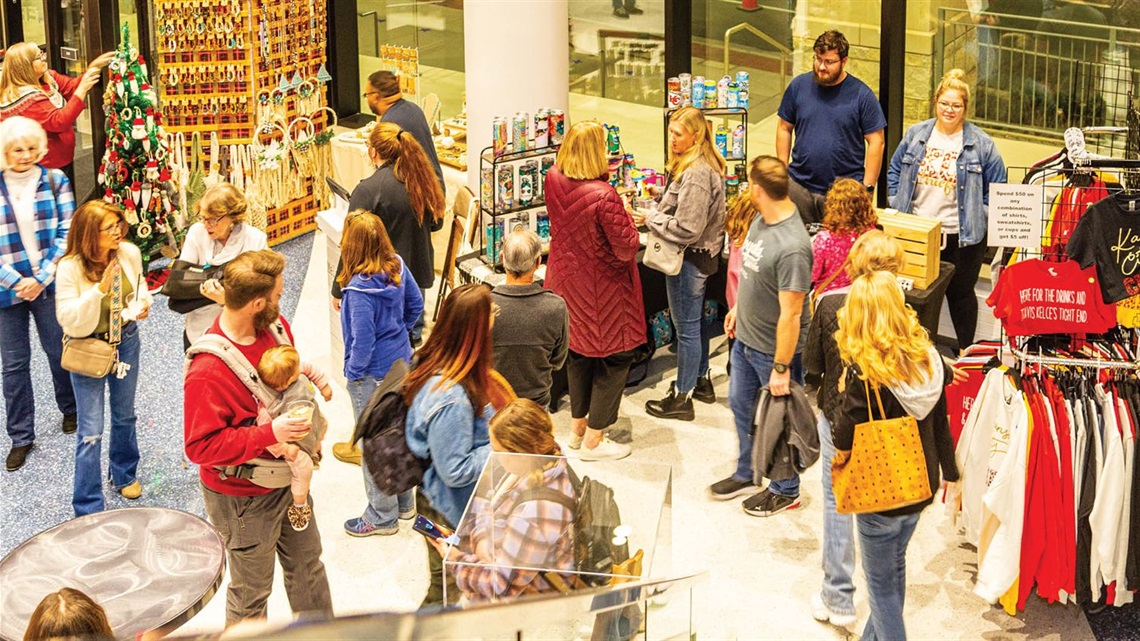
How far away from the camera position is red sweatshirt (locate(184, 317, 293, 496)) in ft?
14.3

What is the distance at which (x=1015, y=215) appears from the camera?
5.33 meters

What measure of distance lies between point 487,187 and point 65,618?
4560 mm

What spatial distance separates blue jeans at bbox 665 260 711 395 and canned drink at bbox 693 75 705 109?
4.11 feet

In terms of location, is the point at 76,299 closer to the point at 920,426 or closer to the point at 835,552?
the point at 835,552

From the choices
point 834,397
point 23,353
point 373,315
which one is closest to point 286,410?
point 373,315

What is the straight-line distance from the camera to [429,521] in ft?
14.4

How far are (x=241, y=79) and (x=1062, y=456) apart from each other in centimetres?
645

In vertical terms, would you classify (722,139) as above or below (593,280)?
above

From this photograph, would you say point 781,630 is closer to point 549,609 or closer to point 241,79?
point 549,609

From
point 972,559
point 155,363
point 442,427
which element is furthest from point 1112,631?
point 155,363

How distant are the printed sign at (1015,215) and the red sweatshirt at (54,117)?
5490 mm

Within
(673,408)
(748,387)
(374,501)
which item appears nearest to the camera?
(374,501)

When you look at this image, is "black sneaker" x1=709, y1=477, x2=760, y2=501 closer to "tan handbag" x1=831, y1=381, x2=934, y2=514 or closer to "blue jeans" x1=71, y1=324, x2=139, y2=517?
"tan handbag" x1=831, y1=381, x2=934, y2=514

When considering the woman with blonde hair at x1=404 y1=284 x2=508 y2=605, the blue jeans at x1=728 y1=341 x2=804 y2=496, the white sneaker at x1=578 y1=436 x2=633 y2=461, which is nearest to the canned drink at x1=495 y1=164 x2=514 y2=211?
the white sneaker at x1=578 y1=436 x2=633 y2=461
